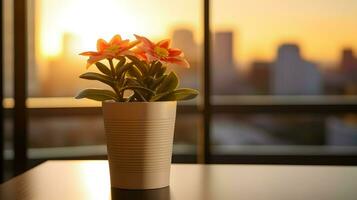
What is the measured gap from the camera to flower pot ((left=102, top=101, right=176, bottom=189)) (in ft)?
3.44

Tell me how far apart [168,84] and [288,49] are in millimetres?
2188

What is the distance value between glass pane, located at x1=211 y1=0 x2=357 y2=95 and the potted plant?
1973 mm

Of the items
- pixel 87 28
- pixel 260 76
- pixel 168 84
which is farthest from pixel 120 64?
pixel 260 76

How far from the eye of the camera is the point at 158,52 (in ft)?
3.46

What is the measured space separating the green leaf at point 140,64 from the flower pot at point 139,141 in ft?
0.29


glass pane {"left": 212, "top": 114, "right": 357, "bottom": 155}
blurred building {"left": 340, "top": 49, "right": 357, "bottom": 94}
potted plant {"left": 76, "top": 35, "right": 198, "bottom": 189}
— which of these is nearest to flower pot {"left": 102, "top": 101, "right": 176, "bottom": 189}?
potted plant {"left": 76, "top": 35, "right": 198, "bottom": 189}

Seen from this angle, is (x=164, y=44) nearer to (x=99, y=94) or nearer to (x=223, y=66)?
(x=99, y=94)

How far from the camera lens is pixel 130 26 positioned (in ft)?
9.86

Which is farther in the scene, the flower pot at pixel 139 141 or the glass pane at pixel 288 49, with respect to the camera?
the glass pane at pixel 288 49

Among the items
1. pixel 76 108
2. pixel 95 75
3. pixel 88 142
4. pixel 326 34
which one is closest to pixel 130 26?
pixel 76 108

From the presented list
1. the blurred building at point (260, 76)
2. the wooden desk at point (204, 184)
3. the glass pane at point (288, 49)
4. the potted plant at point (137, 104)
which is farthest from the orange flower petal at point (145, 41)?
the blurred building at point (260, 76)

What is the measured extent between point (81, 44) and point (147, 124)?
82.2 inches

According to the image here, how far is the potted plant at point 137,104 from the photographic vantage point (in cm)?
105

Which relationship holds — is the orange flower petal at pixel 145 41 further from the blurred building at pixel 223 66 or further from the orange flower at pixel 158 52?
the blurred building at pixel 223 66
